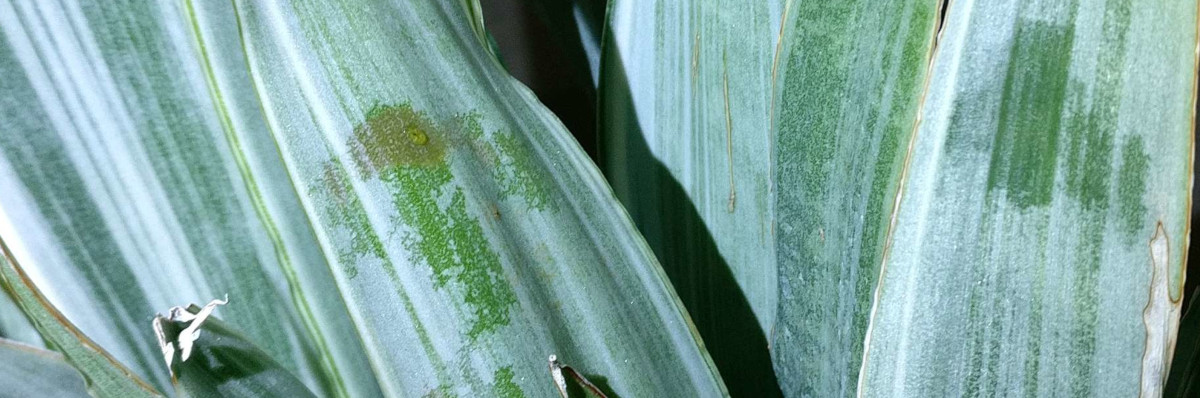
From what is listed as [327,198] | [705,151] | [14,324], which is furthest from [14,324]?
[705,151]

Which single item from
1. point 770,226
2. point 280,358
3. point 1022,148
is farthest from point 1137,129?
point 280,358

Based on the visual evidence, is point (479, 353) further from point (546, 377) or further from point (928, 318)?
point (928, 318)

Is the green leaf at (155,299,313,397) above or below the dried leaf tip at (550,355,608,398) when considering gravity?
above

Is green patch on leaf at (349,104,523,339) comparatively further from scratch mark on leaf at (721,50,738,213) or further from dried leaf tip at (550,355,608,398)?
scratch mark on leaf at (721,50,738,213)

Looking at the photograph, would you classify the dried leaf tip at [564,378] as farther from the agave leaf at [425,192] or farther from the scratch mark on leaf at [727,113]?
the scratch mark on leaf at [727,113]

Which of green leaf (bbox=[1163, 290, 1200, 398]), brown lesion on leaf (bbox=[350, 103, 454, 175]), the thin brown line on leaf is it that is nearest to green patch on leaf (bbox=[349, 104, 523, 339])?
brown lesion on leaf (bbox=[350, 103, 454, 175])

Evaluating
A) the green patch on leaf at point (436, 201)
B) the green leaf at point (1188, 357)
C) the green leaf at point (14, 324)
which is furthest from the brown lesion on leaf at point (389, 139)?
the green leaf at point (1188, 357)
